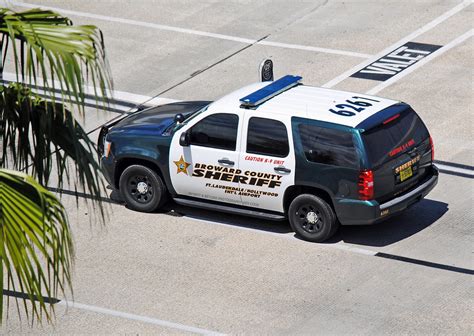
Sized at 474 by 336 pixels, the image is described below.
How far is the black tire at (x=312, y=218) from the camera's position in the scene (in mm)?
12641

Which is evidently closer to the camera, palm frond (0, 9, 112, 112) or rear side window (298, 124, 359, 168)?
palm frond (0, 9, 112, 112)

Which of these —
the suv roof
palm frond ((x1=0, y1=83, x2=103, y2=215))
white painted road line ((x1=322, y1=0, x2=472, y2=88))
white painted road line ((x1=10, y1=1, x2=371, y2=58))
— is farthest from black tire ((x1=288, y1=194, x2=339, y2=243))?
white painted road line ((x1=10, y1=1, x2=371, y2=58))

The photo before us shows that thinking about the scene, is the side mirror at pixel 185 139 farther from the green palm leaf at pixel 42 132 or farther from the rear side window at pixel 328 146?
the green palm leaf at pixel 42 132

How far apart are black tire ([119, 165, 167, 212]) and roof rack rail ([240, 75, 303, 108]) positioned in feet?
5.21

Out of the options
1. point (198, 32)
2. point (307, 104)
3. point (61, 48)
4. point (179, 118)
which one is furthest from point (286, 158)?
point (198, 32)

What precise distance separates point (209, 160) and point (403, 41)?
748 cm

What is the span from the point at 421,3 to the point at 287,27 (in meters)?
2.87

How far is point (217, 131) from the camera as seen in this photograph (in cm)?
1322

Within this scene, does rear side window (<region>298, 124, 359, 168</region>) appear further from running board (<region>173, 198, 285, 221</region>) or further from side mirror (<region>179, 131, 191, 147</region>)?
side mirror (<region>179, 131, 191, 147</region>)

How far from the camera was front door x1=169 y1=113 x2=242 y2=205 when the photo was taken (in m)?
13.1

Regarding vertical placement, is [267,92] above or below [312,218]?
above

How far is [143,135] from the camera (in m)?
13.8

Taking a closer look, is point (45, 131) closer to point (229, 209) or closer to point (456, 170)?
point (229, 209)

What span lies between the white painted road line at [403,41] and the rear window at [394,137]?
4733 millimetres
